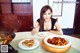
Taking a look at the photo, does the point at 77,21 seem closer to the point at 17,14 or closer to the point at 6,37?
the point at 17,14

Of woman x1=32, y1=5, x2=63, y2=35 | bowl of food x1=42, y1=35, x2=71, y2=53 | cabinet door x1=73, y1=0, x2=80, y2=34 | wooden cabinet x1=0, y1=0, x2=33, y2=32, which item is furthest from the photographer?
cabinet door x1=73, y1=0, x2=80, y2=34

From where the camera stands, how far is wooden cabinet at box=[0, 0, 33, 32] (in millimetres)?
3619

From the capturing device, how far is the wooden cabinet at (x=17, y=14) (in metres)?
3.62

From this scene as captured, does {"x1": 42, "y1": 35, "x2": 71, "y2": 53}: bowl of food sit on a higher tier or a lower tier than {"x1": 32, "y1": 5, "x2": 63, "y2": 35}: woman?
lower

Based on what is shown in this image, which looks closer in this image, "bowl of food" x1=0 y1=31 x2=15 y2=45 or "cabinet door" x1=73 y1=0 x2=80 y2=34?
"bowl of food" x1=0 y1=31 x2=15 y2=45

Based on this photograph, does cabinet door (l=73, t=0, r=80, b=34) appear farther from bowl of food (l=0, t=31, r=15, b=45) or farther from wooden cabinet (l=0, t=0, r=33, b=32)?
bowl of food (l=0, t=31, r=15, b=45)

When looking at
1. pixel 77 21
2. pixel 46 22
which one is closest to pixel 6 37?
pixel 46 22

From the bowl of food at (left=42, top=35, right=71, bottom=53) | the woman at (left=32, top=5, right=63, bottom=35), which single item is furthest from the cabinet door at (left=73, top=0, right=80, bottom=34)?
the bowl of food at (left=42, top=35, right=71, bottom=53)

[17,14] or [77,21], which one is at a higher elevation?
[17,14]

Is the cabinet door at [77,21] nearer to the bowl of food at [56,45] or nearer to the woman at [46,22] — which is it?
the woman at [46,22]

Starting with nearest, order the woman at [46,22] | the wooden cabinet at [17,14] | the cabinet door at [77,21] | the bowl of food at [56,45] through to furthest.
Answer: the bowl of food at [56,45] < the woman at [46,22] < the wooden cabinet at [17,14] < the cabinet door at [77,21]

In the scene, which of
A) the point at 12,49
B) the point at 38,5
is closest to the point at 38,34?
the point at 12,49

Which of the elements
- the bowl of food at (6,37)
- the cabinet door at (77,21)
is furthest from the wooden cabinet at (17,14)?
the bowl of food at (6,37)

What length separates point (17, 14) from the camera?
145 inches
